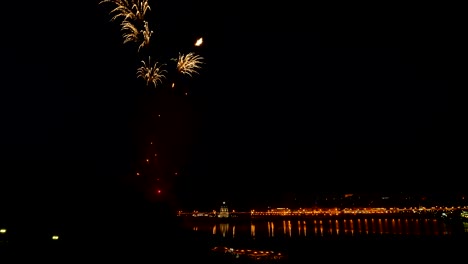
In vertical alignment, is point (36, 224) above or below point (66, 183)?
below

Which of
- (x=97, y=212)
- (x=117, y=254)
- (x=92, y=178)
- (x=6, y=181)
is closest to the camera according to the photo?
(x=117, y=254)

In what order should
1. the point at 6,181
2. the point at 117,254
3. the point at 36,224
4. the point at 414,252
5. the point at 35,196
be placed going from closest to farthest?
the point at 117,254 < the point at 36,224 < the point at 35,196 < the point at 6,181 < the point at 414,252

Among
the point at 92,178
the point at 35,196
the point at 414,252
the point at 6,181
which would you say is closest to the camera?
the point at 35,196

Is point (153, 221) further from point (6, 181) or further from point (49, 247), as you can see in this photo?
point (6, 181)

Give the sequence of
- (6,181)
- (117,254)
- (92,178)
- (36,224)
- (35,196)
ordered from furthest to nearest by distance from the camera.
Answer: (92,178) < (6,181) < (35,196) < (36,224) < (117,254)

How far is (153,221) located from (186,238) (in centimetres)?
166

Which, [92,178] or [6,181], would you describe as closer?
[6,181]

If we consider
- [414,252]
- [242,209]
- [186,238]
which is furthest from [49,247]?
[242,209]

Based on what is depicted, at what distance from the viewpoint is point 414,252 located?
20.7 metres

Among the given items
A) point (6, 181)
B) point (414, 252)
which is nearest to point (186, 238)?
point (6, 181)

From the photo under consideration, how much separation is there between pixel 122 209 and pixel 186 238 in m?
3.12

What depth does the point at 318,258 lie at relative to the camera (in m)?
17.5

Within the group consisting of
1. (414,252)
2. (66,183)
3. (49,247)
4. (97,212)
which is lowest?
(414,252)

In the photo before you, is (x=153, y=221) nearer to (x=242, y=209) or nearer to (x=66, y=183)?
(x=66, y=183)
